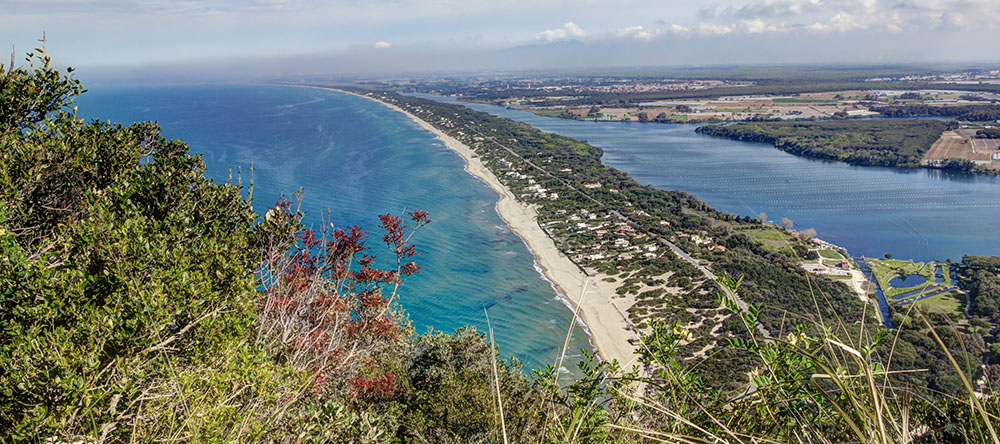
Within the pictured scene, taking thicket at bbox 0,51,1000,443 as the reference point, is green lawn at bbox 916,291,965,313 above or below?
below

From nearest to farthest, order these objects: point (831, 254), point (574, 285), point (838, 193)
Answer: point (574, 285), point (831, 254), point (838, 193)

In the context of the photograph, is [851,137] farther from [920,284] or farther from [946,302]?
[946,302]

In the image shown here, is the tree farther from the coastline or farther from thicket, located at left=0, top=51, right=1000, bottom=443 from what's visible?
thicket, located at left=0, top=51, right=1000, bottom=443

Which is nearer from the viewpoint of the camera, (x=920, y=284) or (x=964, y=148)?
(x=920, y=284)

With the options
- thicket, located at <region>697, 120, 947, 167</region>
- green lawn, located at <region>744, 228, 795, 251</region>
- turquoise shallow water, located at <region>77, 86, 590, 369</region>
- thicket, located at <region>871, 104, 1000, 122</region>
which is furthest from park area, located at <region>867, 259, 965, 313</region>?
thicket, located at <region>871, 104, 1000, 122</region>

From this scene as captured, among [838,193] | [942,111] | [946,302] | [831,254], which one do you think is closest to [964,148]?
[838,193]

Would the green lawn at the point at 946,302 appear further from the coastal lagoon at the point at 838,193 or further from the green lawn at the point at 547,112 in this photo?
the green lawn at the point at 547,112
